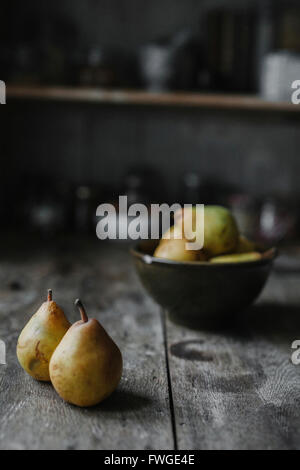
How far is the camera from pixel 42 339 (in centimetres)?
78

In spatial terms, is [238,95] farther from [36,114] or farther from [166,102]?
[36,114]

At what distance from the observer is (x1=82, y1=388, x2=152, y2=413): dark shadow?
74 cm

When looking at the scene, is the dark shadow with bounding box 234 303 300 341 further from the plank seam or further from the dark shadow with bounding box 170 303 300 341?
the plank seam

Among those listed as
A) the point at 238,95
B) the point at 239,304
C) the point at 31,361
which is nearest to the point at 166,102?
the point at 238,95

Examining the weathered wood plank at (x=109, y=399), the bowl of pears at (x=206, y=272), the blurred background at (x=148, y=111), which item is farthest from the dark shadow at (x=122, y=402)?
the blurred background at (x=148, y=111)

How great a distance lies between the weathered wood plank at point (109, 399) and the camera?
0.68 meters

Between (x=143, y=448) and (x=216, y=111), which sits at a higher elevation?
(x=216, y=111)

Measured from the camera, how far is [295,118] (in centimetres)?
201

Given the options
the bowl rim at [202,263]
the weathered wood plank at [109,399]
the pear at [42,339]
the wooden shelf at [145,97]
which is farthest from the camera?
the wooden shelf at [145,97]

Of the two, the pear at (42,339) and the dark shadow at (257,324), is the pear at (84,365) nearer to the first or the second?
the pear at (42,339)

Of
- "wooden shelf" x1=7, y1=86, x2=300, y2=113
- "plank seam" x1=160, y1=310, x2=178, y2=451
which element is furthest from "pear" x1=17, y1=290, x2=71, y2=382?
"wooden shelf" x1=7, y1=86, x2=300, y2=113

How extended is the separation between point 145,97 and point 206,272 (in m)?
0.96

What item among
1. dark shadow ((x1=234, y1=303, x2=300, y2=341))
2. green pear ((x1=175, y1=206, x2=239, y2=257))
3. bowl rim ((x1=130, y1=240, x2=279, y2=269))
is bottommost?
dark shadow ((x1=234, y1=303, x2=300, y2=341))
